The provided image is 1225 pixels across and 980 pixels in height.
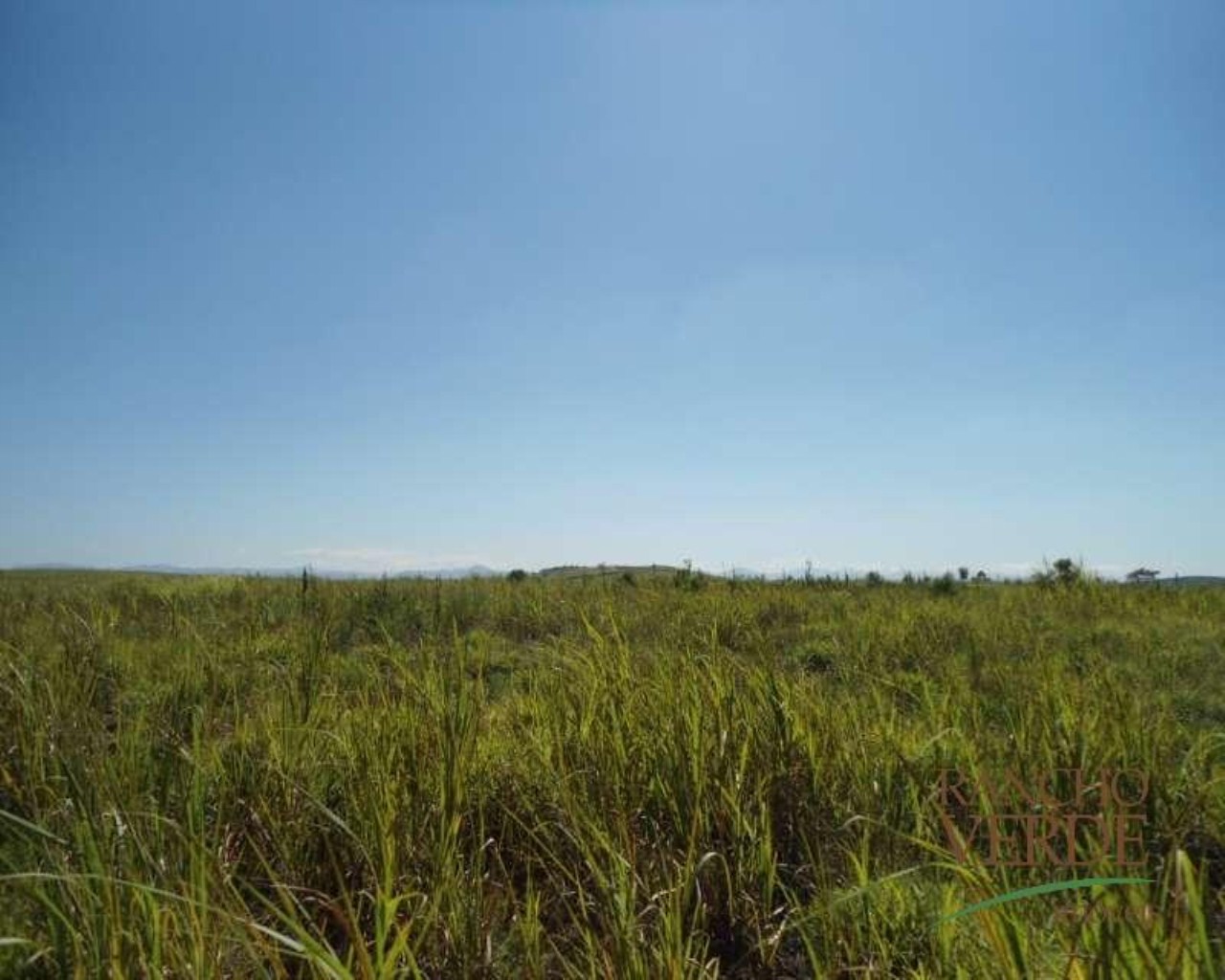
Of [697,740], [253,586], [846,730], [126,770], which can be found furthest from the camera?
[253,586]

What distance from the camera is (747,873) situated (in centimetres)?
197

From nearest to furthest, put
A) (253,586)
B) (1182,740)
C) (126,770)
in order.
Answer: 1. (126,770)
2. (1182,740)
3. (253,586)

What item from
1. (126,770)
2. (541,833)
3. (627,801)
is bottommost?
(541,833)

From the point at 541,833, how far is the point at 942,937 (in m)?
1.32

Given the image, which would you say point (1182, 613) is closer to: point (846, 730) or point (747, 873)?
point (846, 730)

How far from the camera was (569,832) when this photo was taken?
6.42 feet

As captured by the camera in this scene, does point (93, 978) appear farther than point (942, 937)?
No

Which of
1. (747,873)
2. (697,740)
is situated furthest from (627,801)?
(747,873)

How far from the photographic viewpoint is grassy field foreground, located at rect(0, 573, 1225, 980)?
1.45 meters

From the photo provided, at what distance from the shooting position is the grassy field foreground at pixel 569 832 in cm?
145

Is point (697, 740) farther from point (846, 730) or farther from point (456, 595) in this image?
point (456, 595)

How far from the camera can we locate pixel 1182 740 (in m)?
3.16

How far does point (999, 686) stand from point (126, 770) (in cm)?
431

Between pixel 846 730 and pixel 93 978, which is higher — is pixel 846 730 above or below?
above
